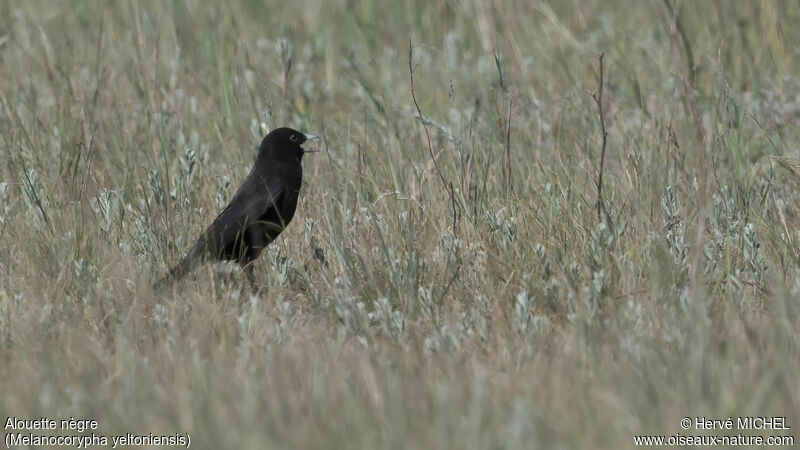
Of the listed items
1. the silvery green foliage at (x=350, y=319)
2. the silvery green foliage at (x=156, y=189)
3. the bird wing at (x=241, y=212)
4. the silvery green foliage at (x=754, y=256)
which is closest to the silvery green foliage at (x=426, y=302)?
the silvery green foliage at (x=350, y=319)

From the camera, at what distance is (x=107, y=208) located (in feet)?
15.5

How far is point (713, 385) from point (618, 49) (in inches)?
173

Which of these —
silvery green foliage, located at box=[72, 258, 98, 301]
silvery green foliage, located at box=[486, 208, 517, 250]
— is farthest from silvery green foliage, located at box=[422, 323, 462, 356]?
silvery green foliage, located at box=[72, 258, 98, 301]

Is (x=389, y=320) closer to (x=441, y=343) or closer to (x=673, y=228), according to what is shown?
(x=441, y=343)

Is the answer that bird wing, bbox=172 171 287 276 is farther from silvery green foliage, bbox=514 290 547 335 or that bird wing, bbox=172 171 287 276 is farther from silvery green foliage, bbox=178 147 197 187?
silvery green foliage, bbox=514 290 547 335

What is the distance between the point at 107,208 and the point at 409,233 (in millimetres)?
1356

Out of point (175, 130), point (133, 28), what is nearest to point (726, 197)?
point (175, 130)

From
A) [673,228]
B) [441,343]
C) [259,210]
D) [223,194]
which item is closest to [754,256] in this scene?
[673,228]

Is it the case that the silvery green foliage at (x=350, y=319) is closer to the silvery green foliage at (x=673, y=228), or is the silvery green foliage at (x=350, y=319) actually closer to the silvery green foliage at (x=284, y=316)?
the silvery green foliage at (x=284, y=316)

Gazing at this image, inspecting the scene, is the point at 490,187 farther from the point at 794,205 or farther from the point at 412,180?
the point at 794,205

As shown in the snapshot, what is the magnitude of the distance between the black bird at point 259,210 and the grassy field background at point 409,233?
13cm

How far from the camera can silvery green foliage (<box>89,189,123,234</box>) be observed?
471 centimetres

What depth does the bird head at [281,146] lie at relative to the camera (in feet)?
17.4

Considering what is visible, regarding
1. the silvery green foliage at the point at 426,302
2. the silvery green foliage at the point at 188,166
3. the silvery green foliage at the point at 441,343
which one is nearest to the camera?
the silvery green foliage at the point at 441,343
